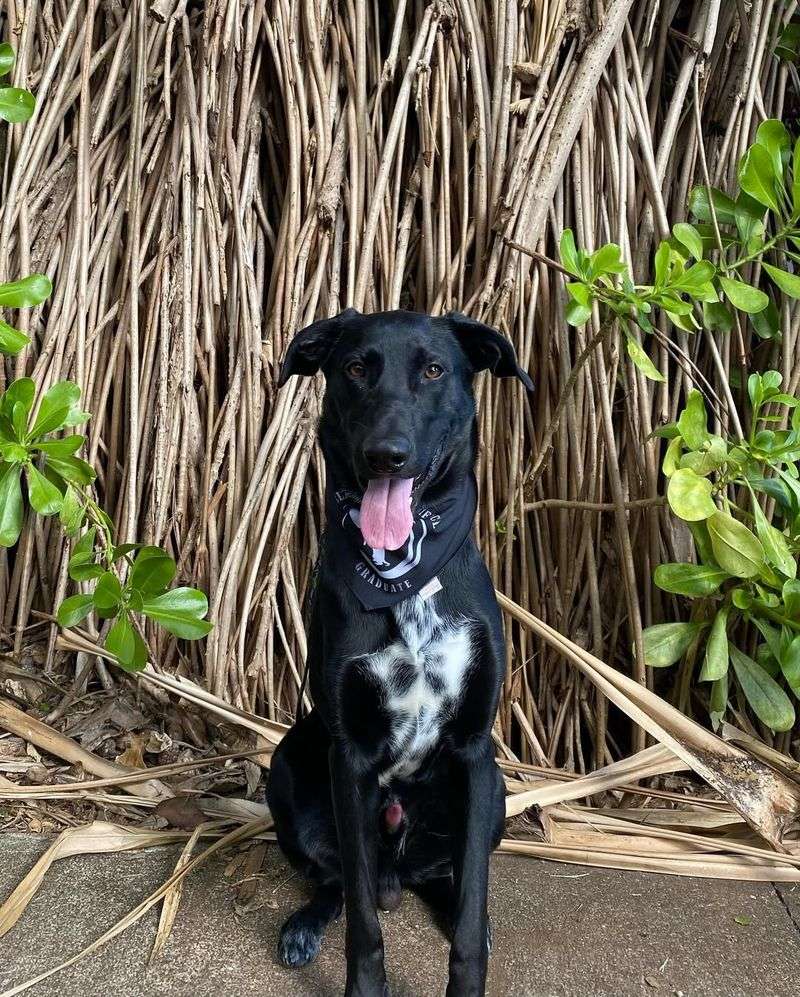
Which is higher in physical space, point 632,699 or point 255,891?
point 632,699

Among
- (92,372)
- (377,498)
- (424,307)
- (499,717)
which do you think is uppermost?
(424,307)

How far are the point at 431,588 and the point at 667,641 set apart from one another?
841 millimetres

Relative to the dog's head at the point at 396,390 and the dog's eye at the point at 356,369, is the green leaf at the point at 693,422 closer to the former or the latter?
the dog's head at the point at 396,390

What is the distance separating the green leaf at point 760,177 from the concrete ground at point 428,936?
1.58m

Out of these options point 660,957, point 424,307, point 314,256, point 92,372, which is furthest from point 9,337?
point 660,957

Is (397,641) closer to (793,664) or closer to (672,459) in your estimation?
(672,459)

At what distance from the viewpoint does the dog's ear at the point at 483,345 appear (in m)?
1.99

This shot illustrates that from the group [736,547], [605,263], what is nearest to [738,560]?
[736,547]

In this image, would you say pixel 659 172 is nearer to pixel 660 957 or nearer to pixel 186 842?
pixel 660 957

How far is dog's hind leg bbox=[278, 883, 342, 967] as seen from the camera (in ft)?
6.22

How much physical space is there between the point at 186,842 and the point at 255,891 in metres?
0.27

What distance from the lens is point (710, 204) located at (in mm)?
2420

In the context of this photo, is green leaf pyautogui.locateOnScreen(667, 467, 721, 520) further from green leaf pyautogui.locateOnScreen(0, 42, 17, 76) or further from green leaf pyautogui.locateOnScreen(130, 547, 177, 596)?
green leaf pyautogui.locateOnScreen(0, 42, 17, 76)

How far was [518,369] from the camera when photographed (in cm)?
196
